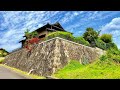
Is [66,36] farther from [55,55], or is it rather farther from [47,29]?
[47,29]

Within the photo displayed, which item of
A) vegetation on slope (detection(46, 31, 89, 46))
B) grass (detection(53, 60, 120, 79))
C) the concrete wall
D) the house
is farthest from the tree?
grass (detection(53, 60, 120, 79))

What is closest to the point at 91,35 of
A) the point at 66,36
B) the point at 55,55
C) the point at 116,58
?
the point at 66,36

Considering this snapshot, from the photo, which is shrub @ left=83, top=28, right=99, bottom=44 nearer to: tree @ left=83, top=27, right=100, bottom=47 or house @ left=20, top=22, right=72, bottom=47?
tree @ left=83, top=27, right=100, bottom=47

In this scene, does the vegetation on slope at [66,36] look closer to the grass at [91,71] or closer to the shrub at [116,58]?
the grass at [91,71]

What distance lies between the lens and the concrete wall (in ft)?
64.4

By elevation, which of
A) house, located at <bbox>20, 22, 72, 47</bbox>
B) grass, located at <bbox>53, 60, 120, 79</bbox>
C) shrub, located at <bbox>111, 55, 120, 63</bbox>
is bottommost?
grass, located at <bbox>53, 60, 120, 79</bbox>

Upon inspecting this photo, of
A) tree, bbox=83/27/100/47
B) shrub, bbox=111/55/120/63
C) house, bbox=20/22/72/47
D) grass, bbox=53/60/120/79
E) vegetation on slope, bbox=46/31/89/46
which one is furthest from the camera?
house, bbox=20/22/72/47

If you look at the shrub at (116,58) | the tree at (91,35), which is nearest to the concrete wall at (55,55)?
the tree at (91,35)

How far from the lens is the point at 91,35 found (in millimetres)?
26969

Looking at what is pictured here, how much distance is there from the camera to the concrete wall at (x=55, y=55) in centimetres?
1962

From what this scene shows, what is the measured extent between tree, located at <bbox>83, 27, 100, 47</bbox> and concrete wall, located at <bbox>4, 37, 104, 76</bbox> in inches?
45.8

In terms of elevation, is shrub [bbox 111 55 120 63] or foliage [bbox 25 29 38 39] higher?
foliage [bbox 25 29 38 39]
